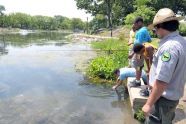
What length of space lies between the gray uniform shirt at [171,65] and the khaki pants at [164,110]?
0.25ft

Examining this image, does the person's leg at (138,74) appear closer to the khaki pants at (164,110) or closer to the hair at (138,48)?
the hair at (138,48)

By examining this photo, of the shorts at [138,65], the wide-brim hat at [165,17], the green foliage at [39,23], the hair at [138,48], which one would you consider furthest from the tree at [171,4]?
the green foliage at [39,23]

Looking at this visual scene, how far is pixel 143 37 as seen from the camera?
24.1 ft

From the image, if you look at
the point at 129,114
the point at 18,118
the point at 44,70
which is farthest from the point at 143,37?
the point at 44,70

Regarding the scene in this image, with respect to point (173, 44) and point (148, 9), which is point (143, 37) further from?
point (148, 9)

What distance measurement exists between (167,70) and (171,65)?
6 cm

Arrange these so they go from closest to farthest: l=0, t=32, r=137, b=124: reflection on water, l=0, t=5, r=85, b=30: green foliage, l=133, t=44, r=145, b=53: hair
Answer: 1. l=133, t=44, r=145, b=53: hair
2. l=0, t=32, r=137, b=124: reflection on water
3. l=0, t=5, r=85, b=30: green foliage

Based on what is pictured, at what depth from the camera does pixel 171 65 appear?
121 inches

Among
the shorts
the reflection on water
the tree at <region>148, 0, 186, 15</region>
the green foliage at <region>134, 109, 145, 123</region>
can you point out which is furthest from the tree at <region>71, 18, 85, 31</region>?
the green foliage at <region>134, 109, 145, 123</region>

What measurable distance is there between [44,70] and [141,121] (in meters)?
7.47

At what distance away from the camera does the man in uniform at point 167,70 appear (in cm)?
308

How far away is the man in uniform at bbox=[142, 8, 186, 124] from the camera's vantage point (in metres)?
3.08

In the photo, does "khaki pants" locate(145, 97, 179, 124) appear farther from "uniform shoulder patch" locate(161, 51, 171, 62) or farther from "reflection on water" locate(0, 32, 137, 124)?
"reflection on water" locate(0, 32, 137, 124)

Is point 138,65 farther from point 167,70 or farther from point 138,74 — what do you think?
point 167,70
